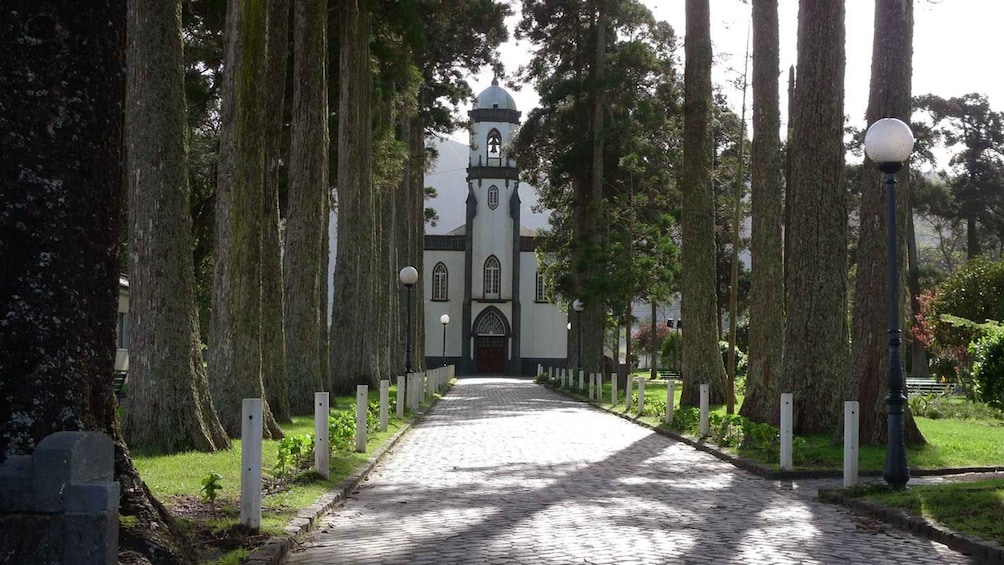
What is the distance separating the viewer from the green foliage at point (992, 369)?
16438mm

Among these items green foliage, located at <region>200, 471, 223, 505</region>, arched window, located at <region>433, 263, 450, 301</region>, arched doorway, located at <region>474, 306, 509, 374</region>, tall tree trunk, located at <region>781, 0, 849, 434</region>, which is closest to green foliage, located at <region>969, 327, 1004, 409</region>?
tall tree trunk, located at <region>781, 0, 849, 434</region>

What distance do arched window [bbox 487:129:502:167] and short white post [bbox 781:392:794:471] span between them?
65.5 meters

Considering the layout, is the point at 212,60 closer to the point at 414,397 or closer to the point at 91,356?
the point at 414,397

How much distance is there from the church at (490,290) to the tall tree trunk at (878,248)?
63616mm

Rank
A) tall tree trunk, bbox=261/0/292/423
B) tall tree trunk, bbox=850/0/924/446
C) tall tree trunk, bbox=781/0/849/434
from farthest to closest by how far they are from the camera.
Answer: tall tree trunk, bbox=261/0/292/423 < tall tree trunk, bbox=781/0/849/434 < tall tree trunk, bbox=850/0/924/446

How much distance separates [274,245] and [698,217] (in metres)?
10.6

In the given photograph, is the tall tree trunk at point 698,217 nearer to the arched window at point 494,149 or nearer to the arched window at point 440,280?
the arched window at point 494,149

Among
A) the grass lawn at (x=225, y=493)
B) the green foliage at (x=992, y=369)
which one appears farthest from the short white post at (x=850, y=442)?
the green foliage at (x=992, y=369)

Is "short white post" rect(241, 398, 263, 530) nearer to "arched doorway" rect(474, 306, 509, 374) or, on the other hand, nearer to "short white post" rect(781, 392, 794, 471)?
"short white post" rect(781, 392, 794, 471)

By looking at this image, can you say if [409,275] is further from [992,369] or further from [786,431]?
[786,431]

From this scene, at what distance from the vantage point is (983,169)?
59.3 metres

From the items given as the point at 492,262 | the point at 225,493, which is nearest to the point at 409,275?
the point at 225,493

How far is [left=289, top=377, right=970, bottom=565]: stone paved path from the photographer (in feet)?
25.6

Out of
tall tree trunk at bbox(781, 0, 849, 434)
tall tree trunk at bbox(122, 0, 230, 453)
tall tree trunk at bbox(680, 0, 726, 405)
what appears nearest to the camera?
tall tree trunk at bbox(122, 0, 230, 453)
